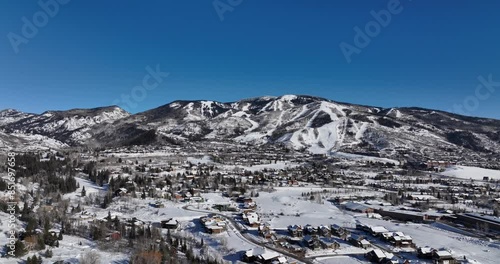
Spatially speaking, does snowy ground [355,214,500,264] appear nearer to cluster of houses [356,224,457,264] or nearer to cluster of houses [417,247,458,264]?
cluster of houses [356,224,457,264]

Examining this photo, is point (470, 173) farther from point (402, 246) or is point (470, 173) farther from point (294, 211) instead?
point (402, 246)

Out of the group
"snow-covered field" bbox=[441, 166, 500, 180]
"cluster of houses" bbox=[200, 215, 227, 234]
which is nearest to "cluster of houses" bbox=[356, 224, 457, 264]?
"cluster of houses" bbox=[200, 215, 227, 234]

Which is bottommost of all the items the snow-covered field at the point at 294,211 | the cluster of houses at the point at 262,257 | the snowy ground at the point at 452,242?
the cluster of houses at the point at 262,257

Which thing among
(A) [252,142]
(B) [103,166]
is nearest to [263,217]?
(B) [103,166]

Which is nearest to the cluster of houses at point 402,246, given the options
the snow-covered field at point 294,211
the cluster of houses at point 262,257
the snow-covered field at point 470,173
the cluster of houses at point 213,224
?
the cluster of houses at point 262,257

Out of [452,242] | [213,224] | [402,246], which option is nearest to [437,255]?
[402,246]

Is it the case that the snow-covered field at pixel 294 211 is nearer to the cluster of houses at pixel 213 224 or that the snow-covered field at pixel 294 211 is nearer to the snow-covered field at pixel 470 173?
the cluster of houses at pixel 213 224
